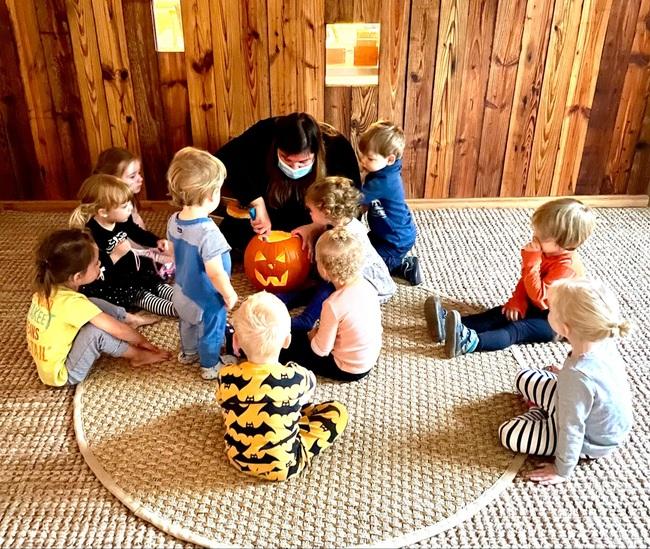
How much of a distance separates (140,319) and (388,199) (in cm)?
96

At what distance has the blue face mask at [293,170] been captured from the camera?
2264 millimetres

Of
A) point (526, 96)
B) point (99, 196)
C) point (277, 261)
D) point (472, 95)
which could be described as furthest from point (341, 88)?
point (99, 196)

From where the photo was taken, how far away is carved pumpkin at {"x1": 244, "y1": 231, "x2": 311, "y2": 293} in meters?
2.22

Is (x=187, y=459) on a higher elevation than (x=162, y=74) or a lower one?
lower

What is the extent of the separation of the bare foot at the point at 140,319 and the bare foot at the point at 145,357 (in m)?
0.17

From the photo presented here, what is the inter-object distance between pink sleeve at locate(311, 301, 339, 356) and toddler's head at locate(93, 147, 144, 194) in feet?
3.13

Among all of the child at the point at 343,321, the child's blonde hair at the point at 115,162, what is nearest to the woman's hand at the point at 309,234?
the child at the point at 343,321

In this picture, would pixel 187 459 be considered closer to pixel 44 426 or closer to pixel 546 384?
pixel 44 426

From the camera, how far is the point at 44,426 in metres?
1.77

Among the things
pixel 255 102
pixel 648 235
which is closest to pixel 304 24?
pixel 255 102

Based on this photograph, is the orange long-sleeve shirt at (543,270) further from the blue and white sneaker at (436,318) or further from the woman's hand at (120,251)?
the woman's hand at (120,251)

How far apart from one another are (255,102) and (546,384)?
164 centimetres

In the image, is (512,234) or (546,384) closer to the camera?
(546,384)

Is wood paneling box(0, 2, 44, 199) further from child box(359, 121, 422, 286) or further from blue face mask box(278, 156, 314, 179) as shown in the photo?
child box(359, 121, 422, 286)
